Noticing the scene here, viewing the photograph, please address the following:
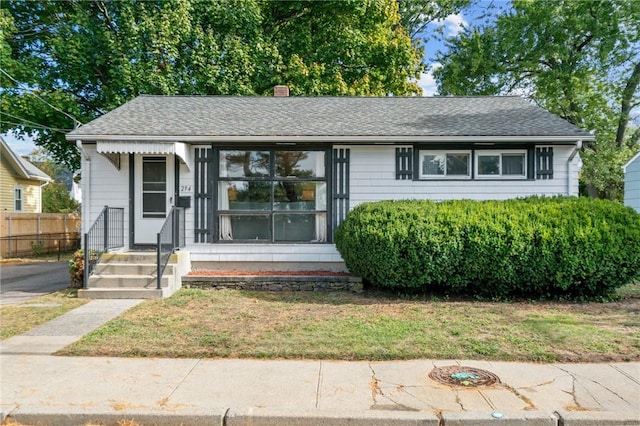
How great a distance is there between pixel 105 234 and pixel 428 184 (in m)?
6.99

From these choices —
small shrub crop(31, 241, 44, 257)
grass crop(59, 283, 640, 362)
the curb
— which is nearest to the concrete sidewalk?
the curb

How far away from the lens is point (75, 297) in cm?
827

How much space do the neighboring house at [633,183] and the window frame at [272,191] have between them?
39.0 ft

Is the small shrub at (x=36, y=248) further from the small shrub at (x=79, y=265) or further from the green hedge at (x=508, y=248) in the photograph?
the green hedge at (x=508, y=248)

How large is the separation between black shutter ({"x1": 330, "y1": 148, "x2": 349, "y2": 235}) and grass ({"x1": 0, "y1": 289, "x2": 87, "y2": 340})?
5.35 m

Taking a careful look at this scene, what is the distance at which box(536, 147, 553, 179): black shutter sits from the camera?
9672 mm

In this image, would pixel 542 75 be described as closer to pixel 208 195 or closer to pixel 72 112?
pixel 208 195

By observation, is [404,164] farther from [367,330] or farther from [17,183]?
[17,183]

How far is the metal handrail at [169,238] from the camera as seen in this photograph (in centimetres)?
816

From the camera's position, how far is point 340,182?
32.1ft

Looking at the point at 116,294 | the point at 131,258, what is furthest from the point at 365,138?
A: the point at 116,294

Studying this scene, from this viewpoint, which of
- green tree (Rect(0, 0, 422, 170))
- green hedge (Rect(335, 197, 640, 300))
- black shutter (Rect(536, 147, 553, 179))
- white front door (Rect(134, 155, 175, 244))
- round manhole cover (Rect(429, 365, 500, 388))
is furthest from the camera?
green tree (Rect(0, 0, 422, 170))

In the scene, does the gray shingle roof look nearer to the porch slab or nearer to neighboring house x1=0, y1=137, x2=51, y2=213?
the porch slab

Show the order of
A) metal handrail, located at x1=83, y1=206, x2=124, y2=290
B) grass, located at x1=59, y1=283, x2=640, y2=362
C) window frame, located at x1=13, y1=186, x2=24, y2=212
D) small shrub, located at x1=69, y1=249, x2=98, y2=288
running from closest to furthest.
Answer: grass, located at x1=59, y1=283, x2=640, y2=362 → metal handrail, located at x1=83, y1=206, x2=124, y2=290 → small shrub, located at x1=69, y1=249, x2=98, y2=288 → window frame, located at x1=13, y1=186, x2=24, y2=212
